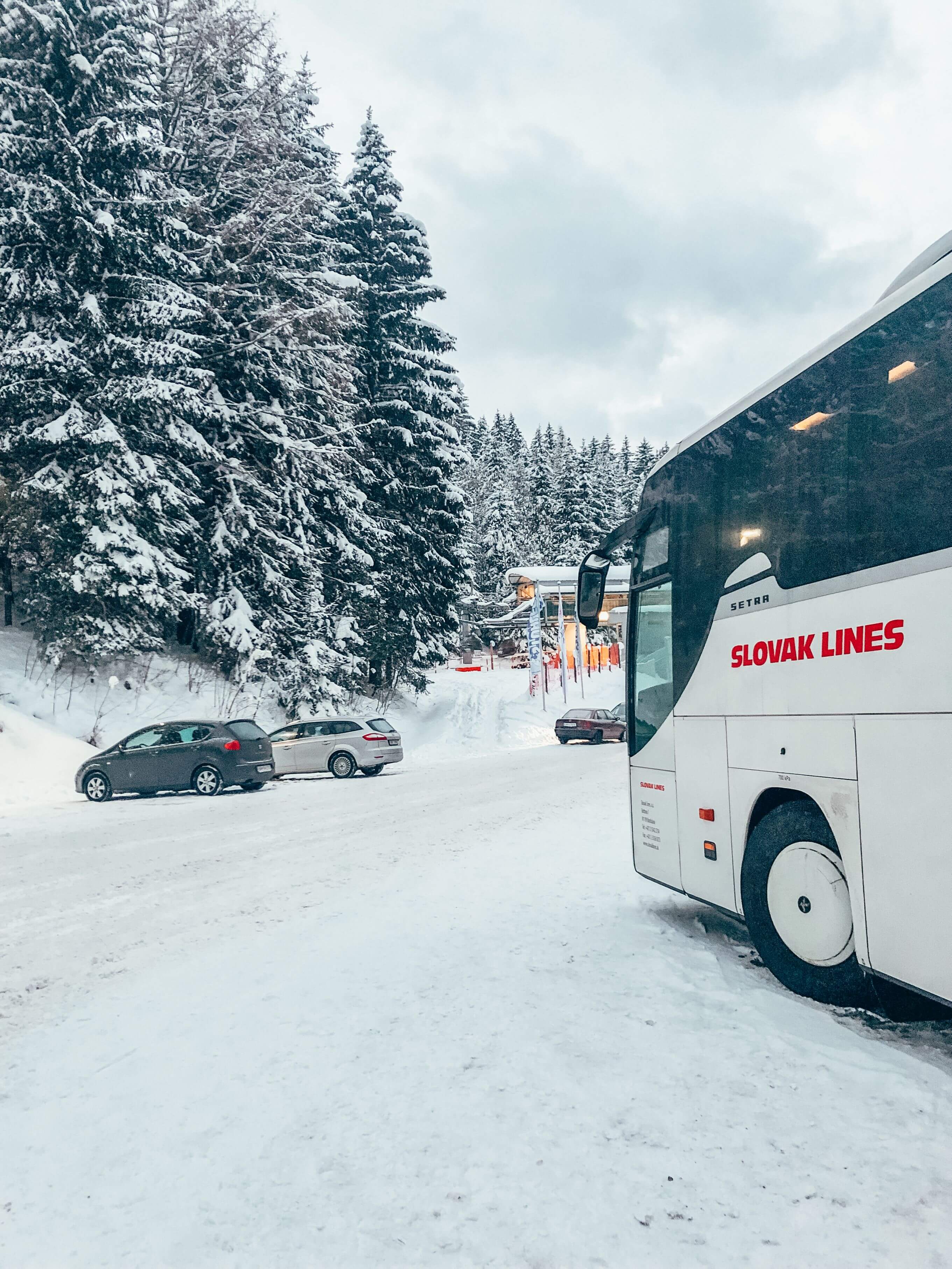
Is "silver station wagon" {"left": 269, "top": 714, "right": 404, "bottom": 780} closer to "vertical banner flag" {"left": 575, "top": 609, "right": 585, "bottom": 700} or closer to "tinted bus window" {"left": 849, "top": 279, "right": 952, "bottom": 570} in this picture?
"vertical banner flag" {"left": 575, "top": 609, "right": 585, "bottom": 700}

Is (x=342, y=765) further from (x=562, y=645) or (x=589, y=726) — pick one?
(x=562, y=645)

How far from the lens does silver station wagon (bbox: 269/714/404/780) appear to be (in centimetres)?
2045

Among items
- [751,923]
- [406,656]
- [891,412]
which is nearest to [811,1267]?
[751,923]

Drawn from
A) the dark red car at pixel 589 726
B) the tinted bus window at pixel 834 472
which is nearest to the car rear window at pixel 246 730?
the tinted bus window at pixel 834 472

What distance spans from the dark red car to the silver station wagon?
975 centimetres

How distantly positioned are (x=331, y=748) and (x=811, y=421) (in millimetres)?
17277

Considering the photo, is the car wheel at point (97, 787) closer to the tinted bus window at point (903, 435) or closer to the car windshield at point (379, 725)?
the car windshield at point (379, 725)

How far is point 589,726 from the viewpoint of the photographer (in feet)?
95.2

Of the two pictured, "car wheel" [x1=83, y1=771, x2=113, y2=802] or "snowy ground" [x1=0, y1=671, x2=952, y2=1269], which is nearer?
"snowy ground" [x1=0, y1=671, x2=952, y2=1269]

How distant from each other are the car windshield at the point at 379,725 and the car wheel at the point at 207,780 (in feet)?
16.4

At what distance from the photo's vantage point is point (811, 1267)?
2396 millimetres

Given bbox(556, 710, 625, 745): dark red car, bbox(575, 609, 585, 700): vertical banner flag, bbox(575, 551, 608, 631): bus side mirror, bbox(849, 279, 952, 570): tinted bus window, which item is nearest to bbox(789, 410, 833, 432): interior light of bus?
bbox(849, 279, 952, 570): tinted bus window

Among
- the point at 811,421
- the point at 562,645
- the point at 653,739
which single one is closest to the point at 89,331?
the point at 653,739

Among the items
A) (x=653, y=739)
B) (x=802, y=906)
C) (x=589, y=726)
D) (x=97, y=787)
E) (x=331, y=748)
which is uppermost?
(x=653, y=739)
